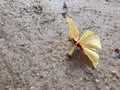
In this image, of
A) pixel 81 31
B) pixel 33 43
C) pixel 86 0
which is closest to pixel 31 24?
pixel 33 43

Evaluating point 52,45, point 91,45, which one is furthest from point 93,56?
point 52,45

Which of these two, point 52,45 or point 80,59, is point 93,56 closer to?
point 80,59

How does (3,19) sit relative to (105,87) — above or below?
above

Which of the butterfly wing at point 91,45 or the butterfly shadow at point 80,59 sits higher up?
the butterfly wing at point 91,45

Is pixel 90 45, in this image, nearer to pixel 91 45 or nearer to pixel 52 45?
pixel 91 45

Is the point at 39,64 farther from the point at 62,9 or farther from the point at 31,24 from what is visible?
the point at 62,9
